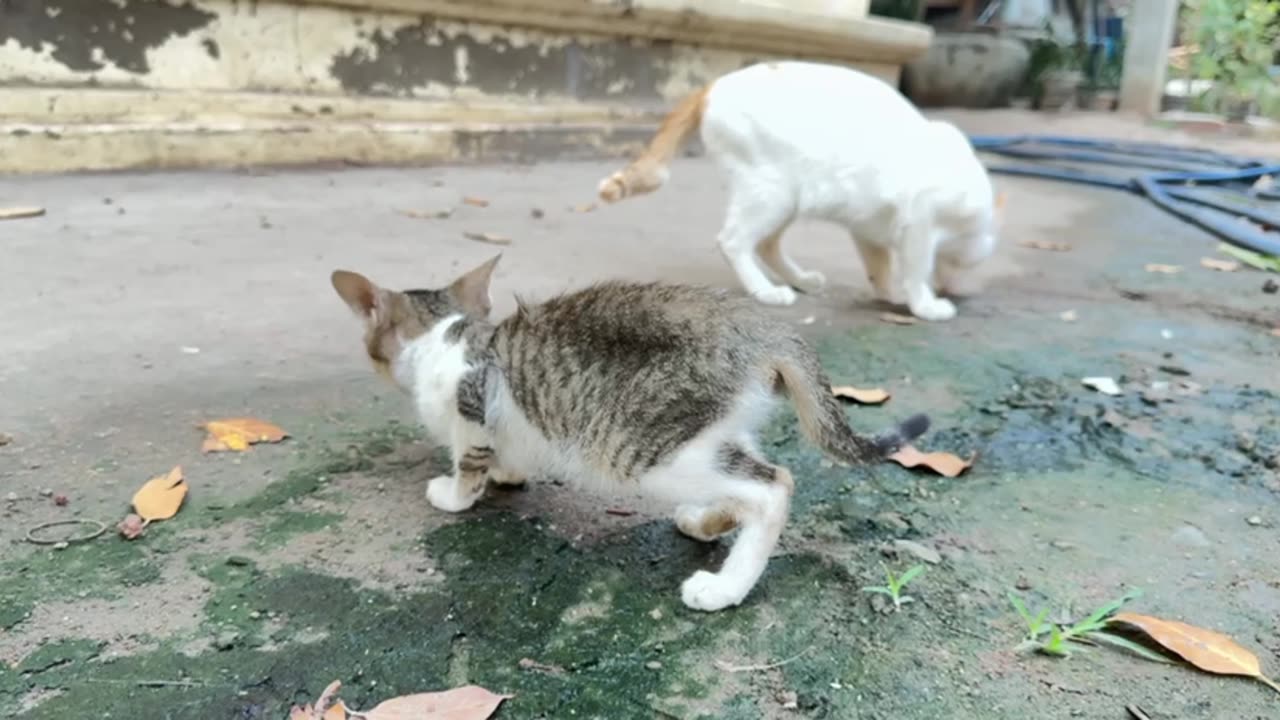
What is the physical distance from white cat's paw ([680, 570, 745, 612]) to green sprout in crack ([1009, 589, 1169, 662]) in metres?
0.49

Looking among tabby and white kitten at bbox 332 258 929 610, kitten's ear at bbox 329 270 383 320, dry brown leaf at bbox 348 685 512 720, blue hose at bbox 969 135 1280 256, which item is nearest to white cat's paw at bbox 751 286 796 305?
tabby and white kitten at bbox 332 258 929 610

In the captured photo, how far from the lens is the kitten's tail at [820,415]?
1853 millimetres

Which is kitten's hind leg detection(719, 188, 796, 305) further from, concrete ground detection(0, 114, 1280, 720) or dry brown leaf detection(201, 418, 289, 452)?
dry brown leaf detection(201, 418, 289, 452)

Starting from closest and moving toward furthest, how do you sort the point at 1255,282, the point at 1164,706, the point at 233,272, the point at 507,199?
the point at 1164,706 < the point at 233,272 < the point at 1255,282 < the point at 507,199

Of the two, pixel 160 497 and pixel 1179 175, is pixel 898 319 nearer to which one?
pixel 160 497

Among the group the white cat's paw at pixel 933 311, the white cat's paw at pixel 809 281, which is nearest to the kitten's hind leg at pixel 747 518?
the white cat's paw at pixel 933 311

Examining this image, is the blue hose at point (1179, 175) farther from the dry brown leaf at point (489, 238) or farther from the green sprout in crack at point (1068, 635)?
the green sprout in crack at point (1068, 635)

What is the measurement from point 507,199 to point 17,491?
372 cm

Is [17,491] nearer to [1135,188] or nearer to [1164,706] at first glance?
[1164,706]

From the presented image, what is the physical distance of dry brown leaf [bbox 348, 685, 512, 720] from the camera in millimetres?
1415

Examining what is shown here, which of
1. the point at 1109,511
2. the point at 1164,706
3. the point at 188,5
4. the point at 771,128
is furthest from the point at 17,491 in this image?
the point at 188,5

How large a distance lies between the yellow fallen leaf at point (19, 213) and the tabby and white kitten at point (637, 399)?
107 inches

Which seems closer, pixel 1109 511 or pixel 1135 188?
pixel 1109 511

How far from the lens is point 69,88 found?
4.96 meters
